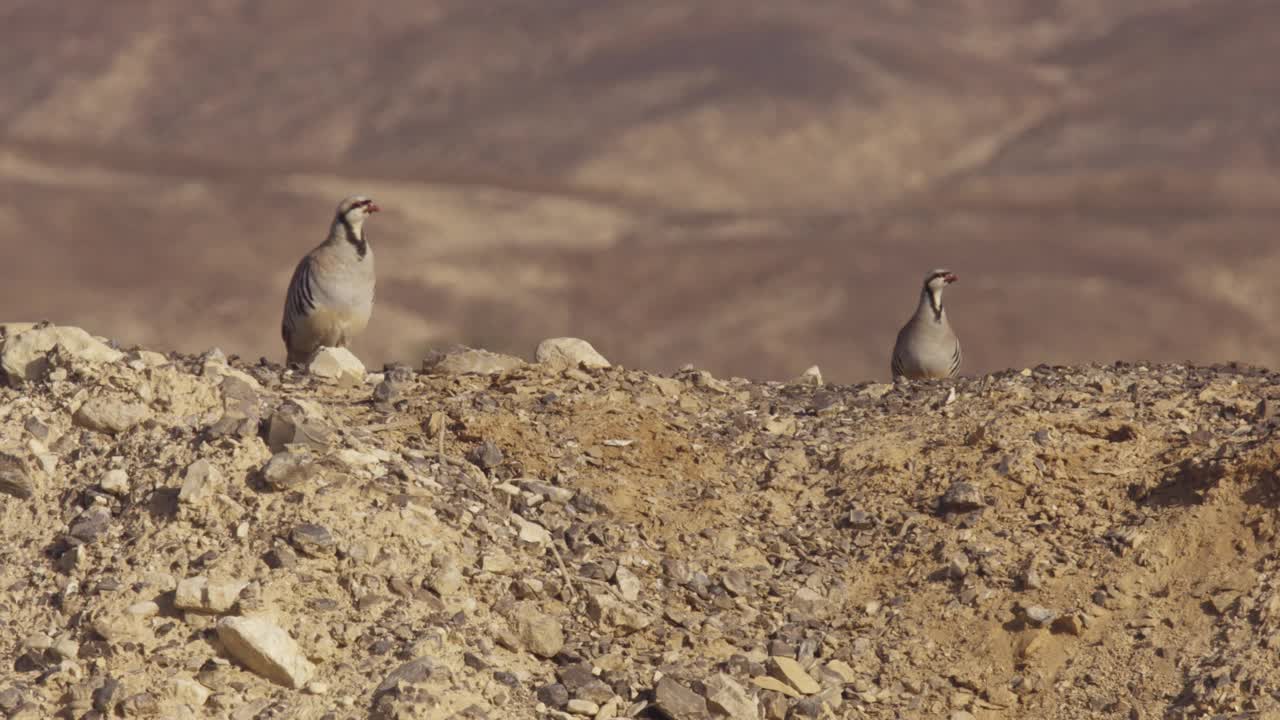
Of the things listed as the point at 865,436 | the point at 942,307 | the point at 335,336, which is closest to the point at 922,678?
the point at 865,436

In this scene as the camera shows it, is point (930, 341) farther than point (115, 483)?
Yes

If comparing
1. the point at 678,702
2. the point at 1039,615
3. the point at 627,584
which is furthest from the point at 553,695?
the point at 1039,615

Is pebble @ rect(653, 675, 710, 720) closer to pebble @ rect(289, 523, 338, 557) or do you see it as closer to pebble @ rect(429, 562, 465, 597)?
pebble @ rect(429, 562, 465, 597)

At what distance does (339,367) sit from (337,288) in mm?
3006

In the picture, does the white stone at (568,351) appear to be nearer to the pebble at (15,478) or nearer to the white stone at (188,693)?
the pebble at (15,478)

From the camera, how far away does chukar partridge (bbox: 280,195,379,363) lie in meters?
13.8

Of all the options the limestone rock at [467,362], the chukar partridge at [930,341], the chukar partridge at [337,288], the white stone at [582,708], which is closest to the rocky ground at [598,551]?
the white stone at [582,708]

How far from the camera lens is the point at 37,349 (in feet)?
31.3

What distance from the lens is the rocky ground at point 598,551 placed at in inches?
295

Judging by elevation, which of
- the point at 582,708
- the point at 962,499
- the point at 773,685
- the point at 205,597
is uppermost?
the point at 962,499

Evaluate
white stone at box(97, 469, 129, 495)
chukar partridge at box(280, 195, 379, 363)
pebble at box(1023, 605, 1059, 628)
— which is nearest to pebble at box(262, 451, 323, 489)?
white stone at box(97, 469, 129, 495)

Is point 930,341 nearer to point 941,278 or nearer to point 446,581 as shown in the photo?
point 941,278

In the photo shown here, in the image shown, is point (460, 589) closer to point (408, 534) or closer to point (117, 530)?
point (408, 534)

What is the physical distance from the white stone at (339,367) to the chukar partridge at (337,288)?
8.70 ft
